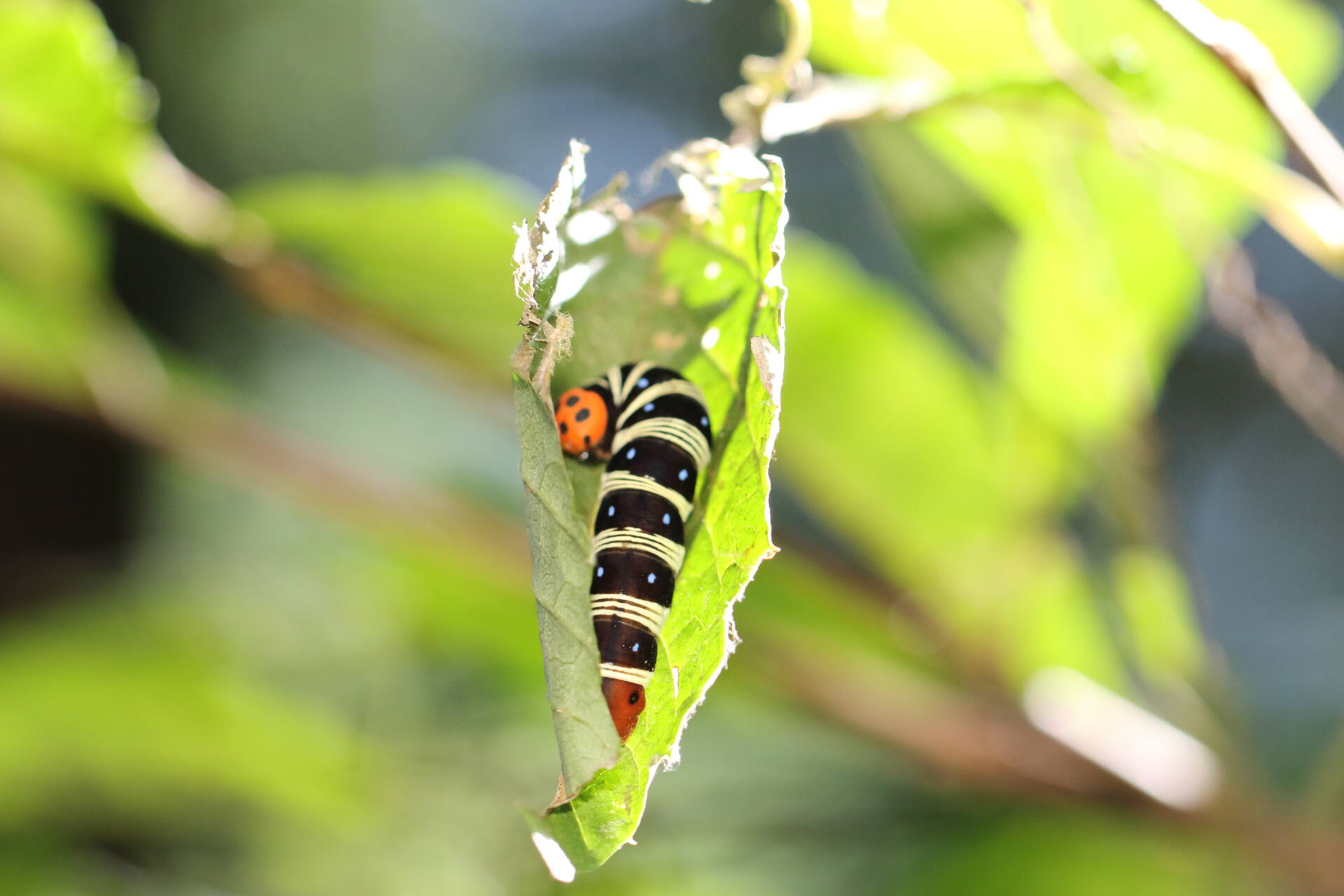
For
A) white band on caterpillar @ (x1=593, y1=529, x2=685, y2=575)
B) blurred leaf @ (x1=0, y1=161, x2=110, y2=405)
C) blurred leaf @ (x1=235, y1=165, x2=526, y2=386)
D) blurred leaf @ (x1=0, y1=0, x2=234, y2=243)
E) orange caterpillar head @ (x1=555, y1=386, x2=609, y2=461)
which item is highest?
blurred leaf @ (x1=0, y1=161, x2=110, y2=405)

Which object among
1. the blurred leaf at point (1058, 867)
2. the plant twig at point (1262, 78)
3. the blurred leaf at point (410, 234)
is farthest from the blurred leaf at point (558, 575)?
the blurred leaf at point (1058, 867)

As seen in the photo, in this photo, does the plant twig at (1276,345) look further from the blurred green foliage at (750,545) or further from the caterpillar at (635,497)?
the caterpillar at (635,497)

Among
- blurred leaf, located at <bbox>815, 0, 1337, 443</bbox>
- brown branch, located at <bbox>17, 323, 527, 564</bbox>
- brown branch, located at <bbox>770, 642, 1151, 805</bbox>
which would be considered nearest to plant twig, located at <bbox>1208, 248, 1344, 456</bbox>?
blurred leaf, located at <bbox>815, 0, 1337, 443</bbox>

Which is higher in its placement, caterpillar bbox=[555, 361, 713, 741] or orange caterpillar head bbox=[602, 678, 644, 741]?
caterpillar bbox=[555, 361, 713, 741]

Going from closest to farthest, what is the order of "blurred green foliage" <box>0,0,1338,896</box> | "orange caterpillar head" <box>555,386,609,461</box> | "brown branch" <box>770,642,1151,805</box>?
"orange caterpillar head" <box>555,386,609,461</box>, "blurred green foliage" <box>0,0,1338,896</box>, "brown branch" <box>770,642,1151,805</box>

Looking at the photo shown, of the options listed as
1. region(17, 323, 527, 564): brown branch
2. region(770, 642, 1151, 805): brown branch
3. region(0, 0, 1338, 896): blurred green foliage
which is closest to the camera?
region(0, 0, 1338, 896): blurred green foliage

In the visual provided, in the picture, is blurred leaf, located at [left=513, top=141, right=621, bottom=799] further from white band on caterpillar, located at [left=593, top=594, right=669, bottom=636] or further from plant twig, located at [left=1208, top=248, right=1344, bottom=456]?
plant twig, located at [left=1208, top=248, right=1344, bottom=456]

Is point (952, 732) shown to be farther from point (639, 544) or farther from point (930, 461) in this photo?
point (639, 544)
